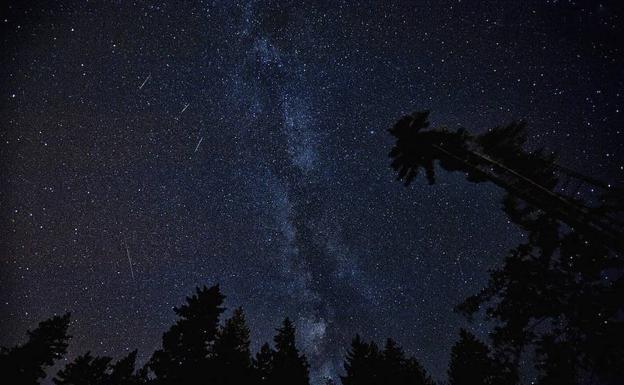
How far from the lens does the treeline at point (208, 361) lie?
15.9 metres

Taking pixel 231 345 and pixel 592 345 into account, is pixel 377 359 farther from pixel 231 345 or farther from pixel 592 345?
pixel 592 345

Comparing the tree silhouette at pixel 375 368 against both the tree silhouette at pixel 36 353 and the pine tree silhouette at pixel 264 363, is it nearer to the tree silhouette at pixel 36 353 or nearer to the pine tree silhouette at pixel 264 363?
the pine tree silhouette at pixel 264 363

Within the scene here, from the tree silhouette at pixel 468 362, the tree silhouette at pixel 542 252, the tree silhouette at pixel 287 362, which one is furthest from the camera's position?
the tree silhouette at pixel 468 362

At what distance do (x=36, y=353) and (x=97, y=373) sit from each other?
415 cm

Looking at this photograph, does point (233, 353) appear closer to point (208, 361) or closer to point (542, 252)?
point (208, 361)

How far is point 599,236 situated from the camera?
629cm

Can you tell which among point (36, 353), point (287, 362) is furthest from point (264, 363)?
point (36, 353)

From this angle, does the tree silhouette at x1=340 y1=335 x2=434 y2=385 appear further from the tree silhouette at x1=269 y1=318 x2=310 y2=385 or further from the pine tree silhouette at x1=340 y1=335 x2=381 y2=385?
the tree silhouette at x1=269 y1=318 x2=310 y2=385

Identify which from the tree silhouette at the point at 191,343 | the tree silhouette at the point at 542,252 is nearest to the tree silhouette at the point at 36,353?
the tree silhouette at the point at 191,343

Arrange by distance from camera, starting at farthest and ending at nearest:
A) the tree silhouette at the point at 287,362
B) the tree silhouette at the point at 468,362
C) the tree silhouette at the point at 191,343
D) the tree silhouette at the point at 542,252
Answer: the tree silhouette at the point at 468,362 → the tree silhouette at the point at 287,362 → the tree silhouette at the point at 191,343 → the tree silhouette at the point at 542,252

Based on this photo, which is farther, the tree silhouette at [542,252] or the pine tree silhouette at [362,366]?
the pine tree silhouette at [362,366]

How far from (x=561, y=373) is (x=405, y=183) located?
777cm

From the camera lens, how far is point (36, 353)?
60.6 feet

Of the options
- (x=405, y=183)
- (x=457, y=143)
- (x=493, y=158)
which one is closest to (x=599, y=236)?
(x=493, y=158)
